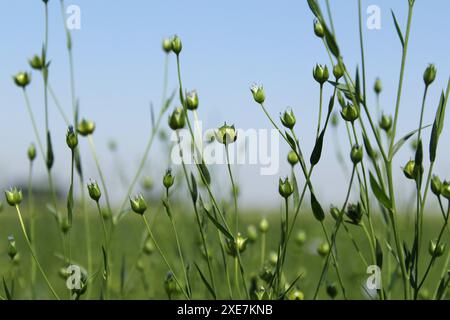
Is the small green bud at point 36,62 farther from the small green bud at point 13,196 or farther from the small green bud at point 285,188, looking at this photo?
the small green bud at point 285,188

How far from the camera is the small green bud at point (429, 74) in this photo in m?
0.94

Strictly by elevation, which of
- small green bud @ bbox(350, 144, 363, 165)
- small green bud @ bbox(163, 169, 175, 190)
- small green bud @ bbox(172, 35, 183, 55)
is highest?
small green bud @ bbox(172, 35, 183, 55)

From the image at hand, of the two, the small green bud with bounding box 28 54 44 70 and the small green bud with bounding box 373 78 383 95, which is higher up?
the small green bud with bounding box 28 54 44 70

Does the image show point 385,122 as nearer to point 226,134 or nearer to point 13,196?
point 226,134

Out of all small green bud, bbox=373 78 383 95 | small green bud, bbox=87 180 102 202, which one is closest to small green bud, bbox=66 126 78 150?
Result: small green bud, bbox=87 180 102 202

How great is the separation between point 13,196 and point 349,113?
22.4 inches

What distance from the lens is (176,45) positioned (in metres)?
1.01

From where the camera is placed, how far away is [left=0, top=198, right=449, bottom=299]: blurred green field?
157 centimetres

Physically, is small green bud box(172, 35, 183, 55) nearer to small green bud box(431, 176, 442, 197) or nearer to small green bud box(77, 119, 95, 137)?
small green bud box(77, 119, 95, 137)

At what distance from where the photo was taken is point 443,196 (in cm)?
95

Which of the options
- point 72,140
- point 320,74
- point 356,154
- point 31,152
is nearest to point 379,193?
point 356,154

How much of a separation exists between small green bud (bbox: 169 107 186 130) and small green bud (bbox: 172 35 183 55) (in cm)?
10

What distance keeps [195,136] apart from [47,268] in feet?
5.82
